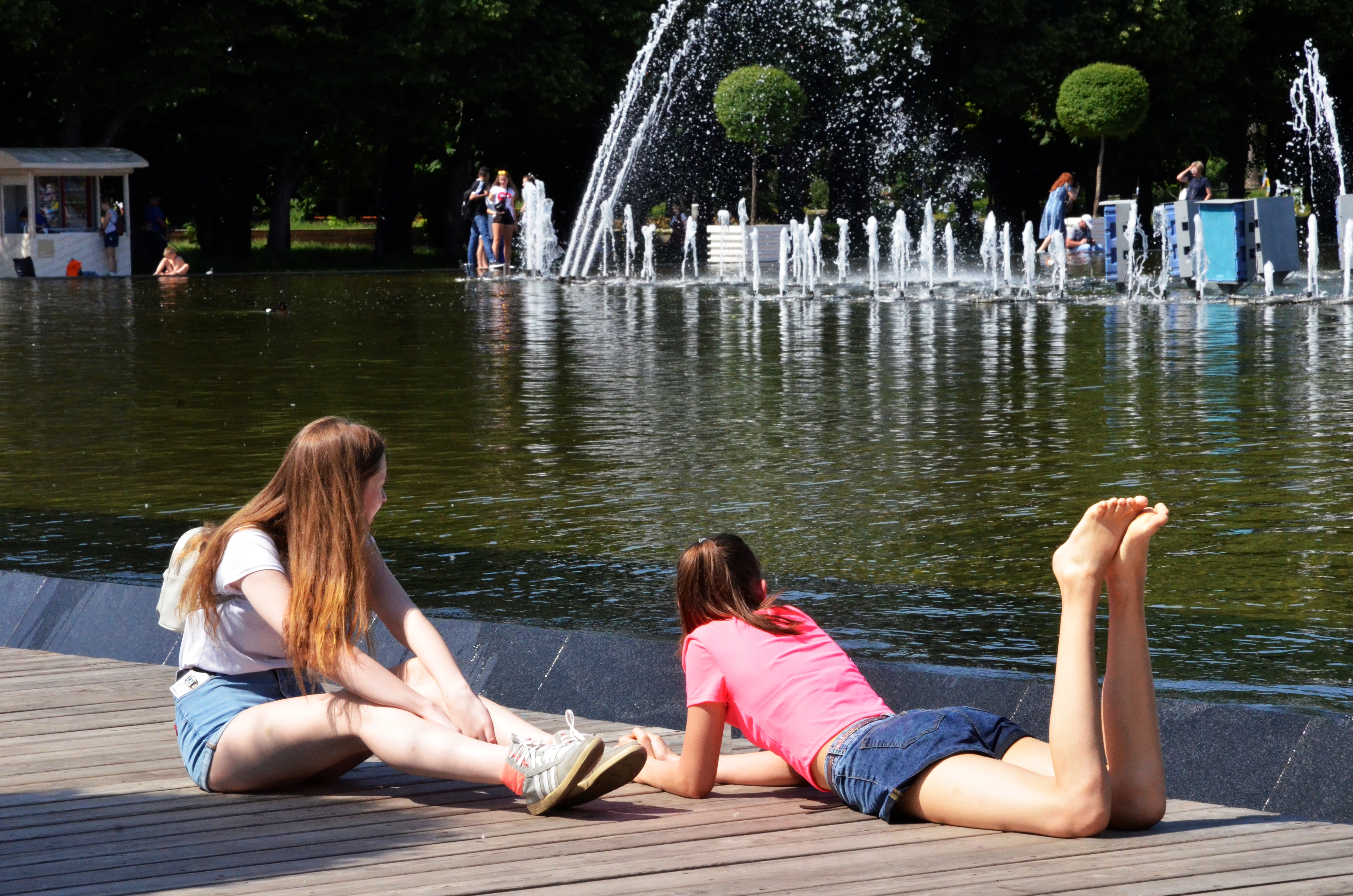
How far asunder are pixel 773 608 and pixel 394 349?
1301 cm

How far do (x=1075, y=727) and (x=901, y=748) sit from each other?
1.36 feet

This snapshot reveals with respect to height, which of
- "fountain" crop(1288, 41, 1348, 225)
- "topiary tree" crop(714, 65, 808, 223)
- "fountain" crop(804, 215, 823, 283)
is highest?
"fountain" crop(1288, 41, 1348, 225)

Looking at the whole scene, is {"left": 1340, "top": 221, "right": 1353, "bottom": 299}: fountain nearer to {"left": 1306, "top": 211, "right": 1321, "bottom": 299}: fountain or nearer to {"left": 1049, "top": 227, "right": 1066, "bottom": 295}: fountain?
{"left": 1306, "top": 211, "right": 1321, "bottom": 299}: fountain

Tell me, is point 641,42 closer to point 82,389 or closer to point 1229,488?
point 82,389

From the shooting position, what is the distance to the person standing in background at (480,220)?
98.5 ft

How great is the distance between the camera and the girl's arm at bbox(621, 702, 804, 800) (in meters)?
4.16

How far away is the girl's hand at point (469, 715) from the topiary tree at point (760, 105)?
88.6ft

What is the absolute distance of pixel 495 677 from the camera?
17.1 ft

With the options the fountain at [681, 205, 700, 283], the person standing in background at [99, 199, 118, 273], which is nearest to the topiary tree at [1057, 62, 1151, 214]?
the fountain at [681, 205, 700, 283]

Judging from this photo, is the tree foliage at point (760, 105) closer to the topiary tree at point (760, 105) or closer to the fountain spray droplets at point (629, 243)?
the topiary tree at point (760, 105)

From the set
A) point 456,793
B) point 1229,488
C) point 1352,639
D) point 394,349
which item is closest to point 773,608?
point 456,793

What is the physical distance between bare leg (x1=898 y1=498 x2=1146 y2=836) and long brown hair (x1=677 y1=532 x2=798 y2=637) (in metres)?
0.68

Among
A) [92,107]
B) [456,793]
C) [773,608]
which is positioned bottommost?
[456,793]

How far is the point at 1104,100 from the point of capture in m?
38.7
